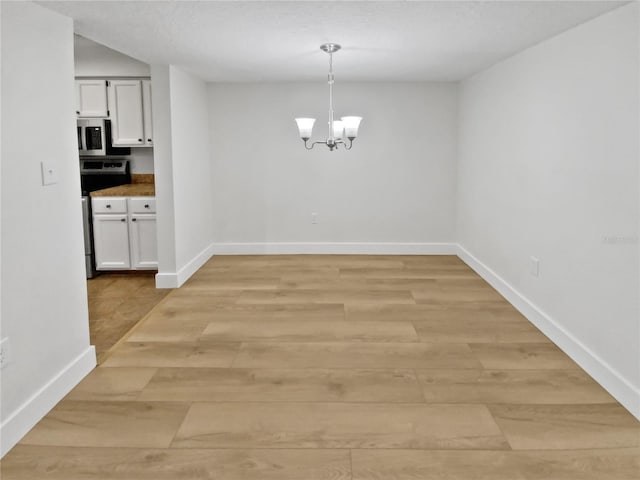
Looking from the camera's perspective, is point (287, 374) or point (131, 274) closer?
point (287, 374)

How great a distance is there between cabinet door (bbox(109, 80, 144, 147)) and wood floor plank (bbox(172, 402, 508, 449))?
365 cm

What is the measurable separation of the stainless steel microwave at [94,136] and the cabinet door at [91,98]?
69mm

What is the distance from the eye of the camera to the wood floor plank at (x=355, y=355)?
10.8 feet

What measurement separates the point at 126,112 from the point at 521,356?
4345 mm

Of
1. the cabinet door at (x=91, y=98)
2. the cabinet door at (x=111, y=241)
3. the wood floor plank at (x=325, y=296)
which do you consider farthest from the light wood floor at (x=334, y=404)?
the cabinet door at (x=91, y=98)

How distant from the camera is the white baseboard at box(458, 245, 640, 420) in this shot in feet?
8.97

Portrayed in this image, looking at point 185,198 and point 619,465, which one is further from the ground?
point 185,198

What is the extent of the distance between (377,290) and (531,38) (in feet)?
7.79

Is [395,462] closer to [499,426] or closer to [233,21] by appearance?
[499,426]

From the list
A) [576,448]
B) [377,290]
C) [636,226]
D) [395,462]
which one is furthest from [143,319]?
[636,226]

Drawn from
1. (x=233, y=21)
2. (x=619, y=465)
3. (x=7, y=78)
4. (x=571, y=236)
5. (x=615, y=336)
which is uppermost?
(x=233, y=21)

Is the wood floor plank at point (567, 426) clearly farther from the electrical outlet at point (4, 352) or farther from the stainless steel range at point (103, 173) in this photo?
the stainless steel range at point (103, 173)

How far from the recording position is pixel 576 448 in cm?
238

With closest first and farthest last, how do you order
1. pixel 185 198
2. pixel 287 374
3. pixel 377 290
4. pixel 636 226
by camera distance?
pixel 636 226 → pixel 287 374 → pixel 377 290 → pixel 185 198
